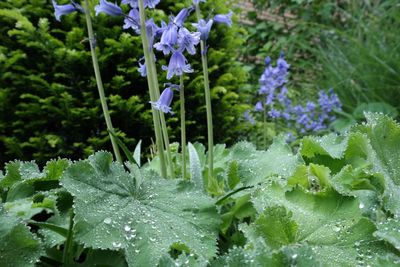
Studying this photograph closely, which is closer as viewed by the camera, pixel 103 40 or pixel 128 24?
pixel 128 24

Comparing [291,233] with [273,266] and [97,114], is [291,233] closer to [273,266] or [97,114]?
[273,266]

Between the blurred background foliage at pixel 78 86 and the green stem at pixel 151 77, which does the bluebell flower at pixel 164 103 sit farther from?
the blurred background foliage at pixel 78 86

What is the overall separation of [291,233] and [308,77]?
6194 mm

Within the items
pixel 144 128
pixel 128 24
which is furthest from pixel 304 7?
pixel 128 24

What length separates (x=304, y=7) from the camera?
725 cm

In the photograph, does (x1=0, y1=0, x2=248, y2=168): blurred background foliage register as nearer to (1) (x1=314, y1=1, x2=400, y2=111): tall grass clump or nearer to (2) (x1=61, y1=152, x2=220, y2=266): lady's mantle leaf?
(1) (x1=314, y1=1, x2=400, y2=111): tall grass clump

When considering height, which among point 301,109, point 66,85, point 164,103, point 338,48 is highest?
point 164,103

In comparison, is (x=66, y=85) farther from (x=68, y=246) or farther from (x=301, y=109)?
(x=68, y=246)

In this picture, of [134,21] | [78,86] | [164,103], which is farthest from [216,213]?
[78,86]

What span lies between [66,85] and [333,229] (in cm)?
284

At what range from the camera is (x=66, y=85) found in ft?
11.1

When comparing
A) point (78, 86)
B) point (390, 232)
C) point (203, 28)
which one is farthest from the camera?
point (78, 86)

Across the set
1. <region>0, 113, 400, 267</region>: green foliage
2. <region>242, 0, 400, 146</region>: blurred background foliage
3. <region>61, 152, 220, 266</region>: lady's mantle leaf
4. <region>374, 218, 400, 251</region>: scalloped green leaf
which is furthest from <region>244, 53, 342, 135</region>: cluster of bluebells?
<region>374, 218, 400, 251</region>: scalloped green leaf

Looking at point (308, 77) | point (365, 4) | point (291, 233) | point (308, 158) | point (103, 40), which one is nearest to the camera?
point (291, 233)
